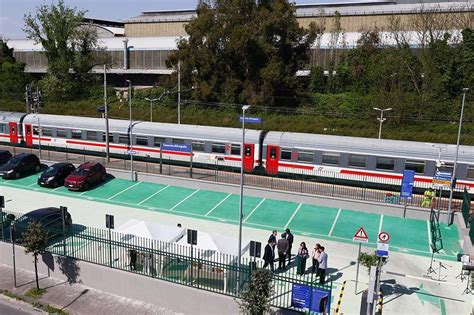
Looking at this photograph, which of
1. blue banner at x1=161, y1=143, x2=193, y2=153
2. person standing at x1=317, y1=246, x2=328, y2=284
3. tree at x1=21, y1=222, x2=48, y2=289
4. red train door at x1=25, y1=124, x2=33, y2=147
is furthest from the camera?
red train door at x1=25, y1=124, x2=33, y2=147

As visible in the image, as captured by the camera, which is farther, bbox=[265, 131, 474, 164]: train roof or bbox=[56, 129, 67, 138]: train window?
bbox=[56, 129, 67, 138]: train window

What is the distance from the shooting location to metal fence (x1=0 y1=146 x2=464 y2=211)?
88.6 feet

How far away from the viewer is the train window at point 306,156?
30531 millimetres

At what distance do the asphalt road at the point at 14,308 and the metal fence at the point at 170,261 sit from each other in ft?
7.55

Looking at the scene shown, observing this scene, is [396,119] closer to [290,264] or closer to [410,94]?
[410,94]

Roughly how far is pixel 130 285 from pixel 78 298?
2.05 metres

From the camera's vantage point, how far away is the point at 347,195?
27266mm

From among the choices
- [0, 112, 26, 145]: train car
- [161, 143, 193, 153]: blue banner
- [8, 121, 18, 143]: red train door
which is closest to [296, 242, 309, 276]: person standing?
[161, 143, 193, 153]: blue banner

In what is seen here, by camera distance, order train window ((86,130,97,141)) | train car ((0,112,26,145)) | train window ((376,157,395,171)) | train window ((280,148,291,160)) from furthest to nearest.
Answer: train car ((0,112,26,145))
train window ((86,130,97,141))
train window ((280,148,291,160))
train window ((376,157,395,171))

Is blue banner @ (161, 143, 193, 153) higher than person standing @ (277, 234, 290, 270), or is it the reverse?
blue banner @ (161, 143, 193, 153)

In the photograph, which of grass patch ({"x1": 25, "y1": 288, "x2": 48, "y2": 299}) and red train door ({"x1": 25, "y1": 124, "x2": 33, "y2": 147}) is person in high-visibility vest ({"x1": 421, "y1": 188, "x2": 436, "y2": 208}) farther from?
red train door ({"x1": 25, "y1": 124, "x2": 33, "y2": 147})

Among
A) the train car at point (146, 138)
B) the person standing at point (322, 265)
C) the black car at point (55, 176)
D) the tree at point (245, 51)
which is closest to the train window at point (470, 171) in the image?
the train car at point (146, 138)

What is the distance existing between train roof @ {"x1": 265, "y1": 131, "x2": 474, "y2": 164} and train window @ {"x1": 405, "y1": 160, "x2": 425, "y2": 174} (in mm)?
282

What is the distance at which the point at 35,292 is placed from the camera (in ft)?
56.3
